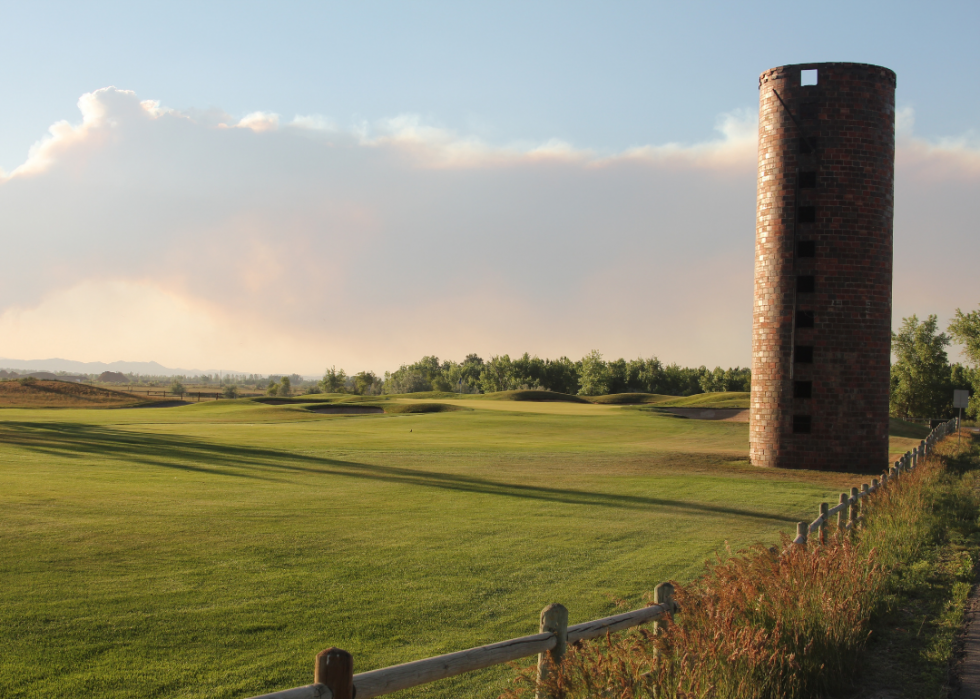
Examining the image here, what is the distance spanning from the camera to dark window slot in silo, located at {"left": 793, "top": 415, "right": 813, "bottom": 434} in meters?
26.3

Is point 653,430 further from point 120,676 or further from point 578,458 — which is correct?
point 120,676

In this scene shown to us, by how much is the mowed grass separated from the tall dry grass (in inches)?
66.6

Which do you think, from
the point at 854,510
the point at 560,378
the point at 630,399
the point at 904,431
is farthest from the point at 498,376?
the point at 854,510

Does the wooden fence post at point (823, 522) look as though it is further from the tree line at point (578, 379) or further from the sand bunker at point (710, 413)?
the tree line at point (578, 379)

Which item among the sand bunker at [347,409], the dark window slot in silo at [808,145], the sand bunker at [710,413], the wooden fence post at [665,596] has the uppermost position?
the dark window slot in silo at [808,145]

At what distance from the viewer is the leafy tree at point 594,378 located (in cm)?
11162

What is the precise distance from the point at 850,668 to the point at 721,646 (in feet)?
6.78

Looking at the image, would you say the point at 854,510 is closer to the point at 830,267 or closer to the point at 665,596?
the point at 665,596

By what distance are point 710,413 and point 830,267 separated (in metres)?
35.6

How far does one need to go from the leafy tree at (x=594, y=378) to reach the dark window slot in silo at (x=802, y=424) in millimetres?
84608

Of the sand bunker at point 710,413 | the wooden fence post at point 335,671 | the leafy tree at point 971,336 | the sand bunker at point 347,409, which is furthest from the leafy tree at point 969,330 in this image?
the wooden fence post at point 335,671

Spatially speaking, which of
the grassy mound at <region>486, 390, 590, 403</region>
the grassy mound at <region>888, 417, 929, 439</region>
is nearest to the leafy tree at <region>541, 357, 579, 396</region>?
the grassy mound at <region>486, 390, 590, 403</region>

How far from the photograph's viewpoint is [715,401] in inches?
2694

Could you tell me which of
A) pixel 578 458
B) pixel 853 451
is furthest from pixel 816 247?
pixel 578 458
